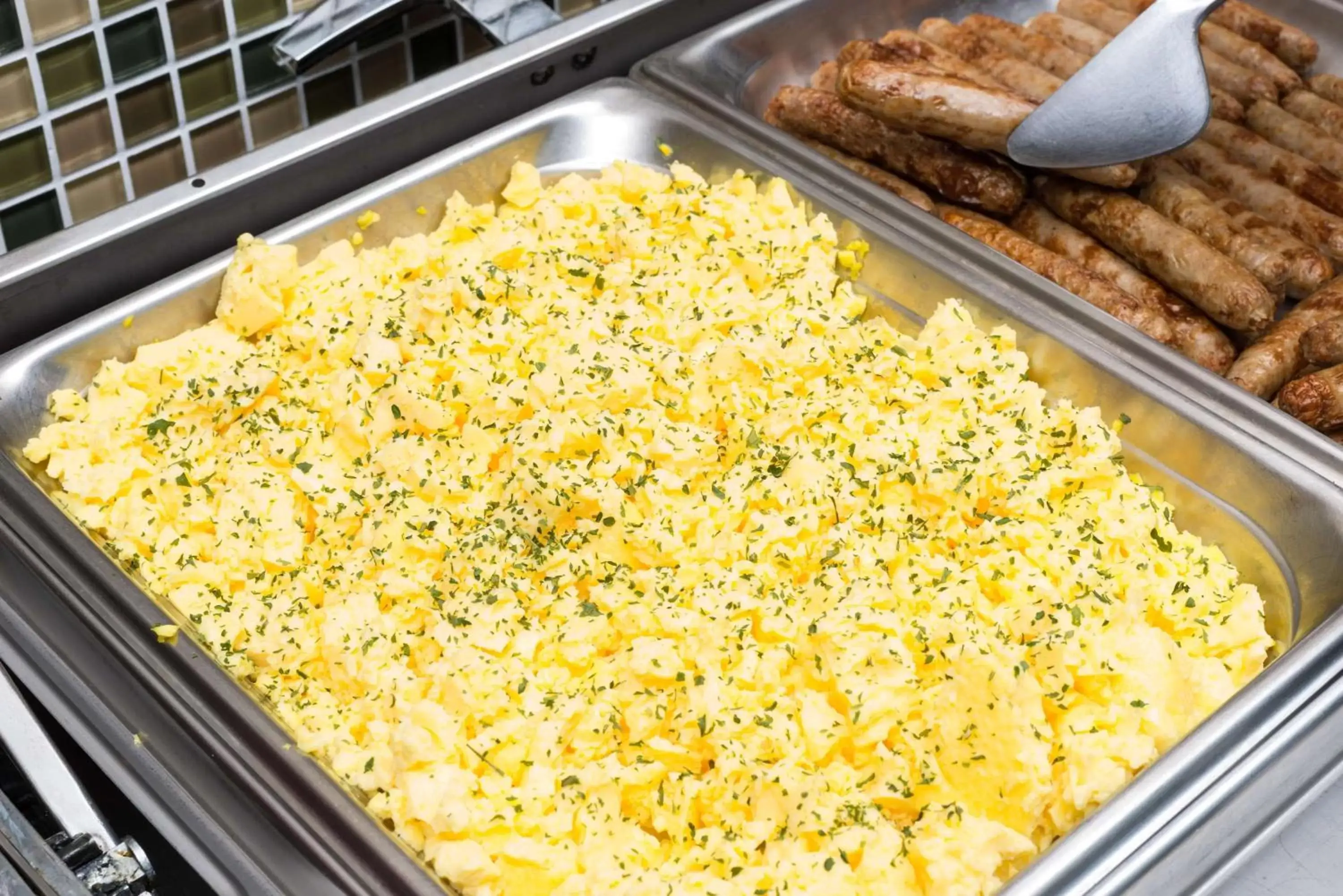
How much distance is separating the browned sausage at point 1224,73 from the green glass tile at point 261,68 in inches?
77.6

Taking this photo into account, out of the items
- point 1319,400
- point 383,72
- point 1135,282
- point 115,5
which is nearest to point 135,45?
point 115,5

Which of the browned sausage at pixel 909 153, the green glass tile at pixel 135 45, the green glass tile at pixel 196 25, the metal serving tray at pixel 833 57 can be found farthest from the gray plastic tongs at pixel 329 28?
the browned sausage at pixel 909 153

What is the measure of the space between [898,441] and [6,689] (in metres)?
1.39

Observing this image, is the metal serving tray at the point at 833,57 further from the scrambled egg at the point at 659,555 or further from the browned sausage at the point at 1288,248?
the browned sausage at the point at 1288,248

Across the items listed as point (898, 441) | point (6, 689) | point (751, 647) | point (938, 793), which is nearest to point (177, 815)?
point (6, 689)

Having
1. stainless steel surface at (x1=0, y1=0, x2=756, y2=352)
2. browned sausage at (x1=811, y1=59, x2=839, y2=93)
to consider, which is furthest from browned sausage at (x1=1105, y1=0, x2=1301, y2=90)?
stainless steel surface at (x1=0, y1=0, x2=756, y2=352)

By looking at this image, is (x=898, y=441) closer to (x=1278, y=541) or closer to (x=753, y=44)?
(x=1278, y=541)

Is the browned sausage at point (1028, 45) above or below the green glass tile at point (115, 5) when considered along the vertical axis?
above

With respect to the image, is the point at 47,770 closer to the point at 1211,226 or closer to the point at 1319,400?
the point at 1319,400

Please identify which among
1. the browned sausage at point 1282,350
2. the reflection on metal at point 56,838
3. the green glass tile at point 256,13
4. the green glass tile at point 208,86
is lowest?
the reflection on metal at point 56,838

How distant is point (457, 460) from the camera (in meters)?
2.23

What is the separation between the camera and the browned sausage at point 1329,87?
3.19 meters

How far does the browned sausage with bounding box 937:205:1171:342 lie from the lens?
8.38 feet

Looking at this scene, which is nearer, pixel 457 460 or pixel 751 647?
pixel 751 647
